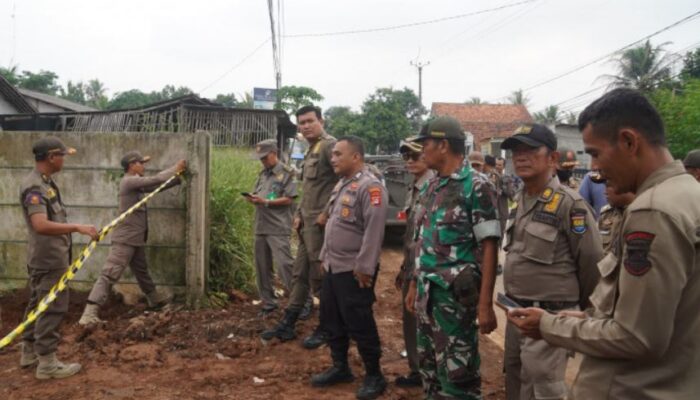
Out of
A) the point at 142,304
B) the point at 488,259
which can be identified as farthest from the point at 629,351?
the point at 142,304

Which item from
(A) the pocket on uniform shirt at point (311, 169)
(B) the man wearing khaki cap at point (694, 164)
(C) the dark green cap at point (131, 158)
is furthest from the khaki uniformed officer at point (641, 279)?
(C) the dark green cap at point (131, 158)

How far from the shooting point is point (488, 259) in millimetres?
2656

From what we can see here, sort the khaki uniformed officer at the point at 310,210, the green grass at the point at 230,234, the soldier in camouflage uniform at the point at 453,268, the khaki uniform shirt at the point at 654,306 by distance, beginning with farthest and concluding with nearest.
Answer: the green grass at the point at 230,234 → the khaki uniformed officer at the point at 310,210 → the soldier in camouflage uniform at the point at 453,268 → the khaki uniform shirt at the point at 654,306

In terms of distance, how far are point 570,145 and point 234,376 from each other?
21895mm

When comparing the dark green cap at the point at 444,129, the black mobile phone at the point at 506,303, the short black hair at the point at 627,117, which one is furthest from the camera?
the dark green cap at the point at 444,129

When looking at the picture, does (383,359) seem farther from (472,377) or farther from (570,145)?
(570,145)

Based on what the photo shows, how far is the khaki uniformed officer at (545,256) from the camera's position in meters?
2.57

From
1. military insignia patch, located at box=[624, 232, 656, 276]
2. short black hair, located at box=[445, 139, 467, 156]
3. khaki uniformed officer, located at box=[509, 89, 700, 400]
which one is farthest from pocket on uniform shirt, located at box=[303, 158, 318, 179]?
military insignia patch, located at box=[624, 232, 656, 276]

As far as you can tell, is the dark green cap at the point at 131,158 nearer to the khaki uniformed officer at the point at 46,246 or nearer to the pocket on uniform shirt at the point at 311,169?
the khaki uniformed officer at the point at 46,246

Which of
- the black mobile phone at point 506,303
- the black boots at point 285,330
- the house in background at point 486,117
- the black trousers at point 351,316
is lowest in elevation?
the black boots at point 285,330

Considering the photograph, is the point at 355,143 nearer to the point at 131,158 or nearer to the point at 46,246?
the point at 46,246

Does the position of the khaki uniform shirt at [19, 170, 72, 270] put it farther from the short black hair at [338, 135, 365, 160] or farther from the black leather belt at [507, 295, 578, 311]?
the black leather belt at [507, 295, 578, 311]

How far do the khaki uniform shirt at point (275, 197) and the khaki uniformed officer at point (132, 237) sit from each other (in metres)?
0.87

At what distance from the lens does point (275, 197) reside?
207 inches
